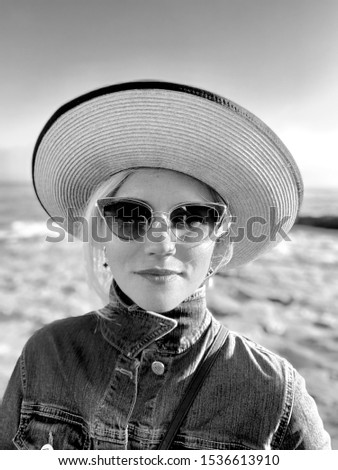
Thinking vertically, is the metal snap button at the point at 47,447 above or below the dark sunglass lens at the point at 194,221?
below

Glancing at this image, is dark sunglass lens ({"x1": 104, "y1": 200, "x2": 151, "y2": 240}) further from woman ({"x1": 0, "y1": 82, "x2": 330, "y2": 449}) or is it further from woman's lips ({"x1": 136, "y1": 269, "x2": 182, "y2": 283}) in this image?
woman's lips ({"x1": 136, "y1": 269, "x2": 182, "y2": 283})

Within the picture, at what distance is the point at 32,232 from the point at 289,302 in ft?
25.9

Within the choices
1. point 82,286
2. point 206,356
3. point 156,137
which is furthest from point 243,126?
point 82,286

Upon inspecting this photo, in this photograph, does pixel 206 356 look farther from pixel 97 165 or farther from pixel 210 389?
pixel 97 165

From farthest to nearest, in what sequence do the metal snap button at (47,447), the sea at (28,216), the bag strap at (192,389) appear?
the sea at (28,216)
the metal snap button at (47,447)
the bag strap at (192,389)

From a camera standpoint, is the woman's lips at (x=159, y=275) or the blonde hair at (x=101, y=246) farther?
the blonde hair at (x=101, y=246)

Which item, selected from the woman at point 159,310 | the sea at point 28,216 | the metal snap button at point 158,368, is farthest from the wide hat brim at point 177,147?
the sea at point 28,216

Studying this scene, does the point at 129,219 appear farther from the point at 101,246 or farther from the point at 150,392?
the point at 150,392

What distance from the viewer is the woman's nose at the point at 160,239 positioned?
128cm

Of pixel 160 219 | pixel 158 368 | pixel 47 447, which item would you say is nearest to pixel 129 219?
pixel 160 219

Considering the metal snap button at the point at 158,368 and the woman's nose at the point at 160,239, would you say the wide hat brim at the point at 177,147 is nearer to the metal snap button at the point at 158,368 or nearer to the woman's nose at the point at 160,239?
the woman's nose at the point at 160,239

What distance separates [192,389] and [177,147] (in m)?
0.80

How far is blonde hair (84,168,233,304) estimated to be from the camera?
1480 millimetres

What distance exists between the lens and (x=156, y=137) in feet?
4.60
